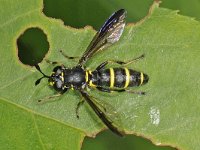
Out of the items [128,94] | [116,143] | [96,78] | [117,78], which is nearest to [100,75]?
[96,78]

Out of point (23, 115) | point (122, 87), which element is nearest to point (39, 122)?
point (23, 115)

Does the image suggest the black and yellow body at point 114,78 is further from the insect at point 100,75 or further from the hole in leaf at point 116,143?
the hole in leaf at point 116,143

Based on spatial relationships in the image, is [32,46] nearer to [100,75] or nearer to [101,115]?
[100,75]

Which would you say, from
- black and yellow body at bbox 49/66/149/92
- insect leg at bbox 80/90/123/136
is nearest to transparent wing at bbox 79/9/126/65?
black and yellow body at bbox 49/66/149/92

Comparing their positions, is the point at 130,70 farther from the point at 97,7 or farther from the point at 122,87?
the point at 97,7

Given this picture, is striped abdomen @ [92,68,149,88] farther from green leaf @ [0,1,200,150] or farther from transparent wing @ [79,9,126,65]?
transparent wing @ [79,9,126,65]

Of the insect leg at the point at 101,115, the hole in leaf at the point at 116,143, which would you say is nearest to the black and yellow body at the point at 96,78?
the insect leg at the point at 101,115
